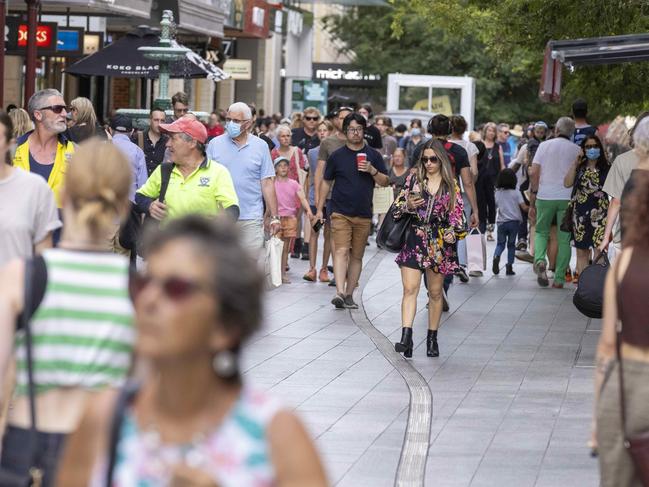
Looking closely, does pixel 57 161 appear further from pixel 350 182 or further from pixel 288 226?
pixel 288 226

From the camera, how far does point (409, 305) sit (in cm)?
1190

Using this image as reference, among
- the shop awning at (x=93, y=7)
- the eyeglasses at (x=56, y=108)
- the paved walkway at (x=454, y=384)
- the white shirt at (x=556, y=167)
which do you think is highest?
the shop awning at (x=93, y=7)

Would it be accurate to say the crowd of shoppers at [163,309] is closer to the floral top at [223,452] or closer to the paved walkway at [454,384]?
the floral top at [223,452]

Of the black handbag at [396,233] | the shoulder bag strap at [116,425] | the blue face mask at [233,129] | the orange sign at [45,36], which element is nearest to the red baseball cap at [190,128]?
the black handbag at [396,233]

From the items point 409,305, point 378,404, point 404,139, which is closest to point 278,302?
point 409,305

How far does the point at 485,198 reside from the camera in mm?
20156

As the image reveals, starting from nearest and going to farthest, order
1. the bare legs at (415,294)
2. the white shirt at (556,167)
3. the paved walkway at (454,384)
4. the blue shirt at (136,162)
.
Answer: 1. the paved walkway at (454,384)
2. the bare legs at (415,294)
3. the blue shirt at (136,162)
4. the white shirt at (556,167)

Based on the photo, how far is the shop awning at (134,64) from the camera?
20.2 meters

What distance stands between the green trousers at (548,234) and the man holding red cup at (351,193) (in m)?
2.88

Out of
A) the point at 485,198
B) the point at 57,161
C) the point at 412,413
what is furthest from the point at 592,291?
the point at 485,198

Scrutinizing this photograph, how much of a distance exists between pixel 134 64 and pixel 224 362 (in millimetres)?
17828

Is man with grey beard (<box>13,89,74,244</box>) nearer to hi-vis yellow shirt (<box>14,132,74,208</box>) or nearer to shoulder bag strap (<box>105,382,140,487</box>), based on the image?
hi-vis yellow shirt (<box>14,132,74,208</box>)

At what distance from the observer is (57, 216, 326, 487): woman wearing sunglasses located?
2.96 m

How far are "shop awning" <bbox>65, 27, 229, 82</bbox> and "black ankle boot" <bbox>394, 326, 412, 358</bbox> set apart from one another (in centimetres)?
854
